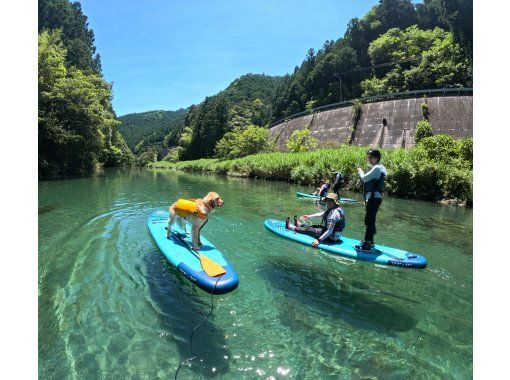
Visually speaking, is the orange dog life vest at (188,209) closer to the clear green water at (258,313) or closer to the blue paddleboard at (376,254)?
the clear green water at (258,313)

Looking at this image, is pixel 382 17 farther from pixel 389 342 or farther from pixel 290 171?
pixel 389 342

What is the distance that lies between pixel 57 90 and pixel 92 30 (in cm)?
5988

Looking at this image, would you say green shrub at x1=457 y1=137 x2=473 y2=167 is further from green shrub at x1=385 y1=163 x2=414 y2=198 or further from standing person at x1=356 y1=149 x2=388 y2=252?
standing person at x1=356 y1=149 x2=388 y2=252

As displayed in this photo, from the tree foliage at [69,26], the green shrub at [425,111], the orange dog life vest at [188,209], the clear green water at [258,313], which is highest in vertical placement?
the tree foliage at [69,26]

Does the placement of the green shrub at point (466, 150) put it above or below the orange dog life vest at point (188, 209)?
above

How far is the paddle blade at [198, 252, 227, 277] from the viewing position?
4.86 meters

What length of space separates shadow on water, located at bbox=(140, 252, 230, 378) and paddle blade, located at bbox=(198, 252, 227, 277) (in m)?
0.52

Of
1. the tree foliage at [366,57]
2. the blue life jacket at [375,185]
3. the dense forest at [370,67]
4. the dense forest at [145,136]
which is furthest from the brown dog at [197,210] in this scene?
the dense forest at [145,136]

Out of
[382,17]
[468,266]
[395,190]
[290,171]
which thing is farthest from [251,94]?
[468,266]

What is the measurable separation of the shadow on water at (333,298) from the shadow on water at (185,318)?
1104 millimetres

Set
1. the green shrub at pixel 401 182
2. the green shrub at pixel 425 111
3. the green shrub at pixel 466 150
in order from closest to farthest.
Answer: the green shrub at pixel 466 150 → the green shrub at pixel 401 182 → the green shrub at pixel 425 111

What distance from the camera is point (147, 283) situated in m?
5.64

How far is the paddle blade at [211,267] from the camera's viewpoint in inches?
191

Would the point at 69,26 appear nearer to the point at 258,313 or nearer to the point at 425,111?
the point at 425,111
